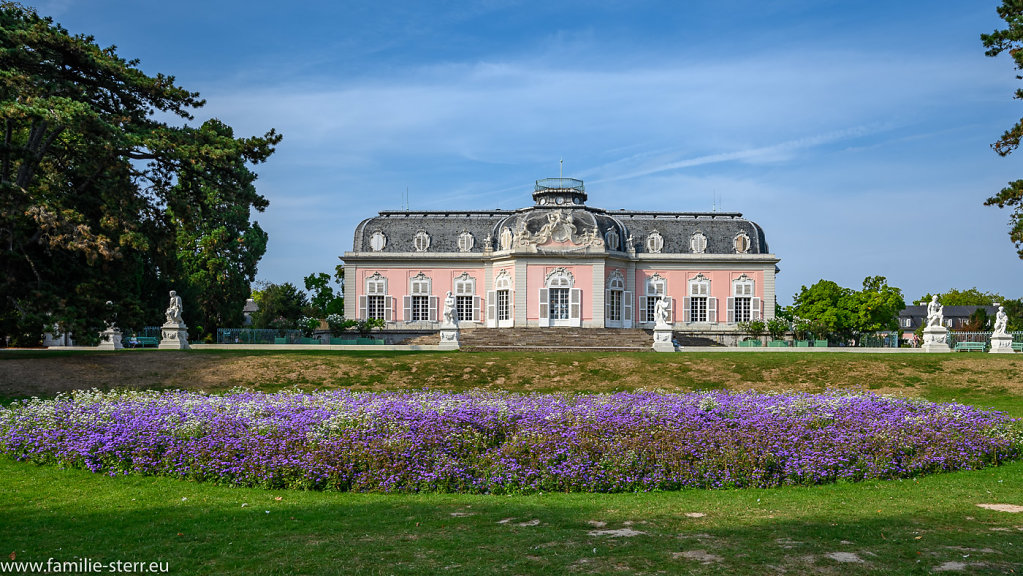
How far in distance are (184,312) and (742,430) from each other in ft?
127

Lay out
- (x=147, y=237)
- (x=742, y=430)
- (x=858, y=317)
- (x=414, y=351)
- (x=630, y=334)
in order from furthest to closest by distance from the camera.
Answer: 1. (x=858, y=317)
2. (x=630, y=334)
3. (x=414, y=351)
4. (x=147, y=237)
5. (x=742, y=430)

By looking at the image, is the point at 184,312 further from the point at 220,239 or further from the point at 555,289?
the point at 555,289

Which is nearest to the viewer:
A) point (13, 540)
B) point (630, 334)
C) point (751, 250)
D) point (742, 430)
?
point (13, 540)

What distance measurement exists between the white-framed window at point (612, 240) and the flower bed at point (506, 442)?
3499cm

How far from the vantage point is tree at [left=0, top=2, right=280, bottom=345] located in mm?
21359

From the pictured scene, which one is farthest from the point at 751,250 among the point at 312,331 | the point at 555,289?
the point at 312,331

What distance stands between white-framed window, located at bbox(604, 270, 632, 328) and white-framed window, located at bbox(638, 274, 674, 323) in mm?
1044

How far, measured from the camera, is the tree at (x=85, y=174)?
70.1 ft

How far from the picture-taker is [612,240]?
48.7m

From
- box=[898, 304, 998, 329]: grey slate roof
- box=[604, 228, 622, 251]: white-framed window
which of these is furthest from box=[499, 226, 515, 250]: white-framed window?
box=[898, 304, 998, 329]: grey slate roof

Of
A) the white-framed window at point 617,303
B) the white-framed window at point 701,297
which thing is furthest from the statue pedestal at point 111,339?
the white-framed window at point 701,297

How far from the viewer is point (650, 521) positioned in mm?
7965

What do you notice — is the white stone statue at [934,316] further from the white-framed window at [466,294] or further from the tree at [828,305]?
the white-framed window at [466,294]

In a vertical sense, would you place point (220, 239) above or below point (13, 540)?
above
